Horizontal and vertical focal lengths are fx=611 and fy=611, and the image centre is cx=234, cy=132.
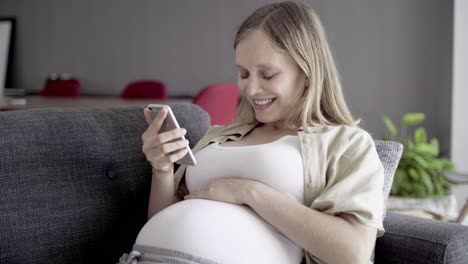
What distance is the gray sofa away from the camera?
4.40 feet

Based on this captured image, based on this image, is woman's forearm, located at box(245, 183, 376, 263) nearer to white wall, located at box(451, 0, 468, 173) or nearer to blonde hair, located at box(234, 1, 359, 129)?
blonde hair, located at box(234, 1, 359, 129)

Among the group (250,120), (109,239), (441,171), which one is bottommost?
(441,171)

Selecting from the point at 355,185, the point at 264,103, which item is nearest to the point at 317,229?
the point at 355,185

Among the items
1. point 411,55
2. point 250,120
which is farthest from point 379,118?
point 250,120

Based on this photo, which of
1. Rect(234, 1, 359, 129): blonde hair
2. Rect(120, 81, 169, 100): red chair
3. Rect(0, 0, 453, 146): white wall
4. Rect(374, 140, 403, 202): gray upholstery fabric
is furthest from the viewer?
Rect(120, 81, 169, 100): red chair

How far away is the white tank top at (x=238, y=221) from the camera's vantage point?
48.1 inches

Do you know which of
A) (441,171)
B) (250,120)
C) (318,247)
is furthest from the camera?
(441,171)

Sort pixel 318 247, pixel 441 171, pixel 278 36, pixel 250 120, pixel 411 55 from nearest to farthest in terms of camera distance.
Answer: pixel 318 247
pixel 278 36
pixel 250 120
pixel 441 171
pixel 411 55

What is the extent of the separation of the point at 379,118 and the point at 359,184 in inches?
131

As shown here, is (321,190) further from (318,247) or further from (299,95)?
(299,95)

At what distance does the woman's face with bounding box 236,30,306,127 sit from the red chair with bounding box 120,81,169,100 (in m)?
3.33

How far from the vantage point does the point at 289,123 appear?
1.47 meters

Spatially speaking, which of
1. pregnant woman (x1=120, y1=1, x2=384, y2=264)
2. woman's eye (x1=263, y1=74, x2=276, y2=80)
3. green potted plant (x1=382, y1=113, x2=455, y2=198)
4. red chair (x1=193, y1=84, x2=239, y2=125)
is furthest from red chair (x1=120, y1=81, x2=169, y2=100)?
woman's eye (x1=263, y1=74, x2=276, y2=80)

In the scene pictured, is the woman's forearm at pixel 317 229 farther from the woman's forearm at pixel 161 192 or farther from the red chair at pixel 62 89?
the red chair at pixel 62 89
